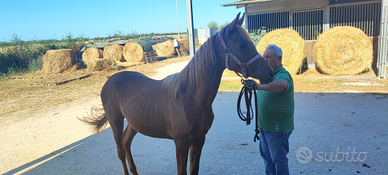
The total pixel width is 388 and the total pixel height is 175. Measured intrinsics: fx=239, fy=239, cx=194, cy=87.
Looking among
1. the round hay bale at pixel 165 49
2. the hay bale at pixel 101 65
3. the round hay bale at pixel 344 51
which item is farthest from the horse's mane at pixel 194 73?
the round hay bale at pixel 165 49

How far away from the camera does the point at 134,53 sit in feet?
58.7

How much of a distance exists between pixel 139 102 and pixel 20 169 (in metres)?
2.11

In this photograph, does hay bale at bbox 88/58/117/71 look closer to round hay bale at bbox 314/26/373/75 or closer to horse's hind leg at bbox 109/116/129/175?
round hay bale at bbox 314/26/373/75

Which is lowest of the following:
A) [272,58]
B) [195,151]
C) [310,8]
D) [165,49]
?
[195,151]

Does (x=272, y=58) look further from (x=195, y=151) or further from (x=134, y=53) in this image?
(x=134, y=53)

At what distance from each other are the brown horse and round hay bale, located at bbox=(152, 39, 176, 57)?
18.3 m

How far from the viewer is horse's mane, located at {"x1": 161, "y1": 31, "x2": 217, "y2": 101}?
184 cm

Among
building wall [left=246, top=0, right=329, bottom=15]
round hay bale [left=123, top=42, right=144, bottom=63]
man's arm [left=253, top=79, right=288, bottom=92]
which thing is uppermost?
building wall [left=246, top=0, right=329, bottom=15]

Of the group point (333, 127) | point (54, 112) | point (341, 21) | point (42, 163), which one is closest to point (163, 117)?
point (42, 163)

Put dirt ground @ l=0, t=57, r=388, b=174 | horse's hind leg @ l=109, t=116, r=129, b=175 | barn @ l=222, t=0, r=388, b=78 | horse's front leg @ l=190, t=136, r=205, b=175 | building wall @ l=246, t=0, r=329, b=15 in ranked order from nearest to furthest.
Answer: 1. horse's front leg @ l=190, t=136, r=205, b=175
2. horse's hind leg @ l=109, t=116, r=129, b=175
3. dirt ground @ l=0, t=57, r=388, b=174
4. barn @ l=222, t=0, r=388, b=78
5. building wall @ l=246, t=0, r=329, b=15

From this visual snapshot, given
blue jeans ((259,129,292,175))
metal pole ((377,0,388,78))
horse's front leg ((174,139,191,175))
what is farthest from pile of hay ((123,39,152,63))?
blue jeans ((259,129,292,175))

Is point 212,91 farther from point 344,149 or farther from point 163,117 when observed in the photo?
point 344,149

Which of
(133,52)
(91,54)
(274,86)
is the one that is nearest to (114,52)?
(133,52)

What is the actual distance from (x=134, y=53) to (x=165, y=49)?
3.41 m
